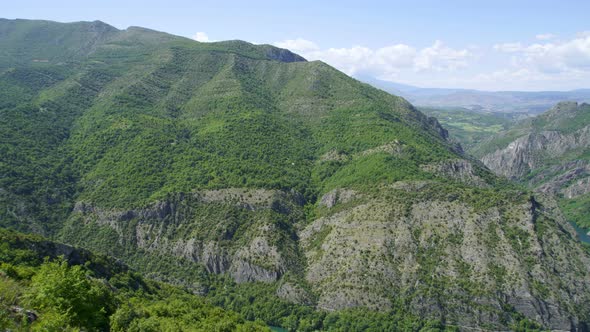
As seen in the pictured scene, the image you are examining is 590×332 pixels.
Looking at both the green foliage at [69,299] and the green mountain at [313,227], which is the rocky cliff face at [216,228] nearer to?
the green mountain at [313,227]

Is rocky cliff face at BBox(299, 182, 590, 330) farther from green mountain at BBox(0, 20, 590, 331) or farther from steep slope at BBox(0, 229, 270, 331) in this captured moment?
steep slope at BBox(0, 229, 270, 331)

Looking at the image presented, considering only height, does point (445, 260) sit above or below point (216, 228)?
above

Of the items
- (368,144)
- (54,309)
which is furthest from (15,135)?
(54,309)

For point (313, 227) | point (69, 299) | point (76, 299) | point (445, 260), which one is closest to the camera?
point (69, 299)

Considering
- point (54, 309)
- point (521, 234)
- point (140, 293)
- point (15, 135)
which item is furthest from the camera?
point (15, 135)

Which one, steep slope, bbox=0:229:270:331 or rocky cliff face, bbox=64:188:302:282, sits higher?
steep slope, bbox=0:229:270:331

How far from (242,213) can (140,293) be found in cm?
7196

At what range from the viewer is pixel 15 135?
187750 millimetres

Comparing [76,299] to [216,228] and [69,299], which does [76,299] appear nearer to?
Answer: [69,299]

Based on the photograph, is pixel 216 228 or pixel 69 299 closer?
pixel 69 299

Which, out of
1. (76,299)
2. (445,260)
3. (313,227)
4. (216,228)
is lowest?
(216,228)

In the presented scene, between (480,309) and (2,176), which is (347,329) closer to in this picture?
(480,309)

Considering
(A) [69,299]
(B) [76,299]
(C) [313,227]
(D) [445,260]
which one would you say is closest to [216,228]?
(C) [313,227]

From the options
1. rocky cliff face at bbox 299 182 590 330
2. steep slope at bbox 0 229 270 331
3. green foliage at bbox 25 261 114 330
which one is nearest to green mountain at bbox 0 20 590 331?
rocky cliff face at bbox 299 182 590 330
